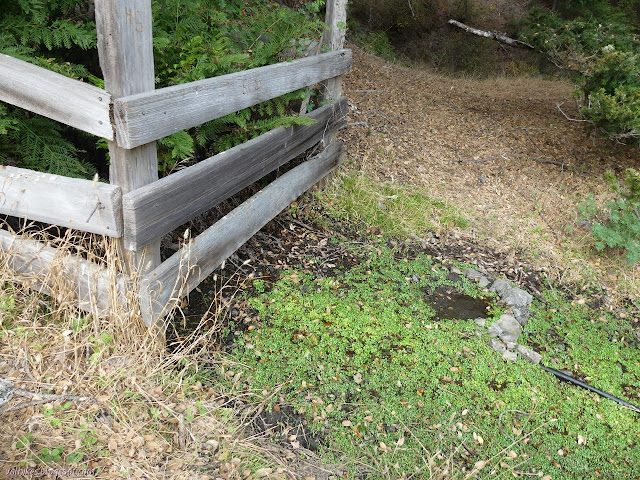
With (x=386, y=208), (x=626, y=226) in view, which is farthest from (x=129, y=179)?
(x=626, y=226)

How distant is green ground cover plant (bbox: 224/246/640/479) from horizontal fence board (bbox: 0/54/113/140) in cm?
184

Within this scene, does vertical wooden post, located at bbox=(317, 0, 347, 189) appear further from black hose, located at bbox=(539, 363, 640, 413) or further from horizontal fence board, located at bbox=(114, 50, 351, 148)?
black hose, located at bbox=(539, 363, 640, 413)

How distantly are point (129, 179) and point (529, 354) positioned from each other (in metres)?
3.25

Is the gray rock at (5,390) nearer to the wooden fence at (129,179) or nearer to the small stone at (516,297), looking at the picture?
the wooden fence at (129,179)

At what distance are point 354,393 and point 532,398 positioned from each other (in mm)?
1294

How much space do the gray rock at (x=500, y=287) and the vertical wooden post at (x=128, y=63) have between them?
3.35m

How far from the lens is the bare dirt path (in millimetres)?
5773

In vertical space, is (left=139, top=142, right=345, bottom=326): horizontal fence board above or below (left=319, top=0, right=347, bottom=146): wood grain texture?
below

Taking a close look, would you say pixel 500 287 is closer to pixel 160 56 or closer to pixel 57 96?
pixel 160 56

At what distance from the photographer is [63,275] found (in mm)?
3117

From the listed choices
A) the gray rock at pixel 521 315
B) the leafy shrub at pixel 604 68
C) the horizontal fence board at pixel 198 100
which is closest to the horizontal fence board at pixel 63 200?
the horizontal fence board at pixel 198 100

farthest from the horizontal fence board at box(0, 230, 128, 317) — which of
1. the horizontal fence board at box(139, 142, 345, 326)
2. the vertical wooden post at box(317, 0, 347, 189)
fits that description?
the vertical wooden post at box(317, 0, 347, 189)

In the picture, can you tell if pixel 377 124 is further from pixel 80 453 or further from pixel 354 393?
pixel 80 453

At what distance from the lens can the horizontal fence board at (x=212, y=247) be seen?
124 inches
